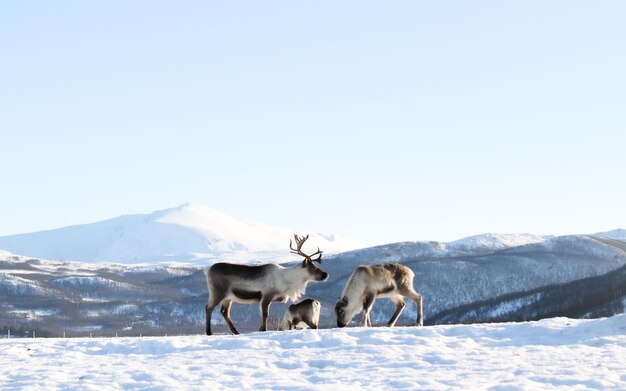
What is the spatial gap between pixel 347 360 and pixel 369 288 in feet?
22.0

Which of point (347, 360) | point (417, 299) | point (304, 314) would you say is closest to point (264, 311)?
point (304, 314)

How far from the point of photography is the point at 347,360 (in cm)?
1750

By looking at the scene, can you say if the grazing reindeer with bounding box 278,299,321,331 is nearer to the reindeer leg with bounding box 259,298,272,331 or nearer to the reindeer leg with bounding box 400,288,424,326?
the reindeer leg with bounding box 259,298,272,331

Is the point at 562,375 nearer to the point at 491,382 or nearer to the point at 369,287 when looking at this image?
the point at 491,382

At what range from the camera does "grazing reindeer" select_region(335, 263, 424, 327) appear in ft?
79.0

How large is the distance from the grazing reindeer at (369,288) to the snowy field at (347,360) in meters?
3.33

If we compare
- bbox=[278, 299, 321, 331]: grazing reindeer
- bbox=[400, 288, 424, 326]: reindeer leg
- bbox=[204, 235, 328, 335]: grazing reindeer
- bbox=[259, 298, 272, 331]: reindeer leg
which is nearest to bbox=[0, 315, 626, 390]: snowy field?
bbox=[259, 298, 272, 331]: reindeer leg

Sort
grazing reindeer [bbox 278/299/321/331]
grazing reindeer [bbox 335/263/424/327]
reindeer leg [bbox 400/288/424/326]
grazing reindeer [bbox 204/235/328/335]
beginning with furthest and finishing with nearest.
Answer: grazing reindeer [bbox 278/299/321/331] → reindeer leg [bbox 400/288/424/326] → grazing reindeer [bbox 204/235/328/335] → grazing reindeer [bbox 335/263/424/327]

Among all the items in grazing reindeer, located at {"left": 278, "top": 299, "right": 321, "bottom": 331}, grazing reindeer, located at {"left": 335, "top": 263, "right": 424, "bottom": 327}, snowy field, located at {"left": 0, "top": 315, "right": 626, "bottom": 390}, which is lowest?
snowy field, located at {"left": 0, "top": 315, "right": 626, "bottom": 390}

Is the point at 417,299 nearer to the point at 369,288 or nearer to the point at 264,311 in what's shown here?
the point at 369,288

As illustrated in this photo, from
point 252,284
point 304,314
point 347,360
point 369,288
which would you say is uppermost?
point 252,284

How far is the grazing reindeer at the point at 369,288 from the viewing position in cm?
2409

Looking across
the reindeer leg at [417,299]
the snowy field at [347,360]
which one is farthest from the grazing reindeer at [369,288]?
the snowy field at [347,360]

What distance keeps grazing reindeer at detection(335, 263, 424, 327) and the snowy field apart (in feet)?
10.9
